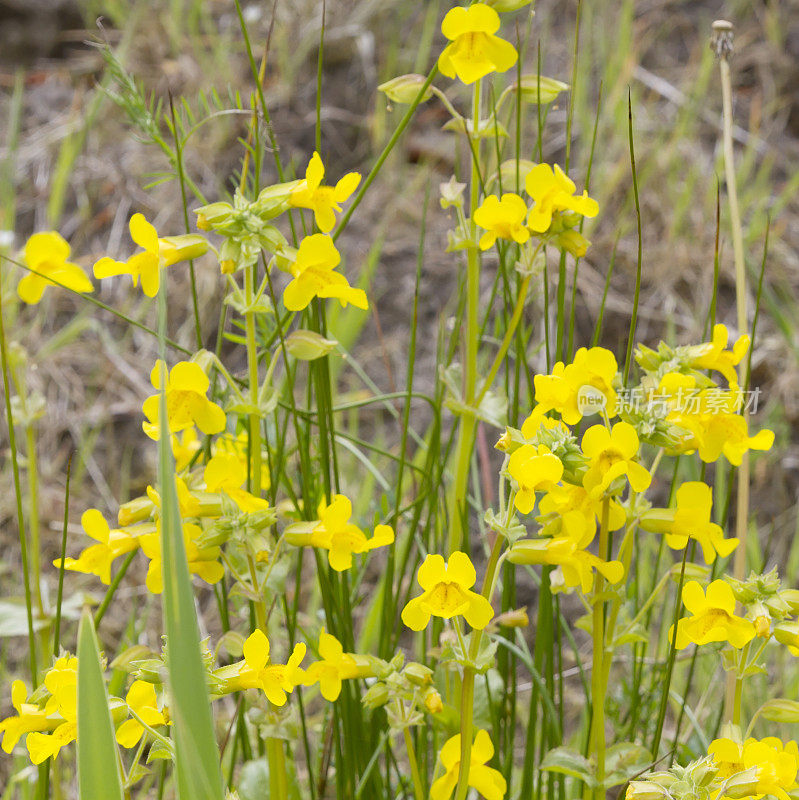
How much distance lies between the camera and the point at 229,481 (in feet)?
2.66

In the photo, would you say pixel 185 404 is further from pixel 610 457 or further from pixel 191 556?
pixel 610 457

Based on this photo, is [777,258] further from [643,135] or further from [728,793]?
[728,793]

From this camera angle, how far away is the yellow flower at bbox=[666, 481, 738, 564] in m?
0.78

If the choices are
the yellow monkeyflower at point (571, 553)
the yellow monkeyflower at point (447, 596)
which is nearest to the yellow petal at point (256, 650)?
the yellow monkeyflower at point (447, 596)

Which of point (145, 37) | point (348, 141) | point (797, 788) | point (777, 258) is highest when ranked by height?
point (145, 37)

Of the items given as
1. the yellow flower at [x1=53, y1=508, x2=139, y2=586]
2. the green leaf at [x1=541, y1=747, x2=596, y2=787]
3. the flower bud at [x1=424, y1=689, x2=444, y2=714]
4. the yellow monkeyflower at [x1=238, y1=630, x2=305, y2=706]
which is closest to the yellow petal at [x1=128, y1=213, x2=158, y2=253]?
the yellow flower at [x1=53, y1=508, x2=139, y2=586]

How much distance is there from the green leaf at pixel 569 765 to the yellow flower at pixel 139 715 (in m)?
0.34

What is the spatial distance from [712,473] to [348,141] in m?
1.20

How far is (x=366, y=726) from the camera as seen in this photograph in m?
1.07

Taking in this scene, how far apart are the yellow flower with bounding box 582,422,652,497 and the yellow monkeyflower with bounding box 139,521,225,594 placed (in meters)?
0.30

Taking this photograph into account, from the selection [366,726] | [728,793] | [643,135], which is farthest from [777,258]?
[728,793]

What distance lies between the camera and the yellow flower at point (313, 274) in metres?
0.78

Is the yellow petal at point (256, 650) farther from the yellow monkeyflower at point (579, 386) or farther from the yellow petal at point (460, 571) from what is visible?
the yellow monkeyflower at point (579, 386)

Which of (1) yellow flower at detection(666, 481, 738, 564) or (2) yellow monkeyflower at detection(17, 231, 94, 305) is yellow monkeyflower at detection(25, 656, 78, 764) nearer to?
(2) yellow monkeyflower at detection(17, 231, 94, 305)
